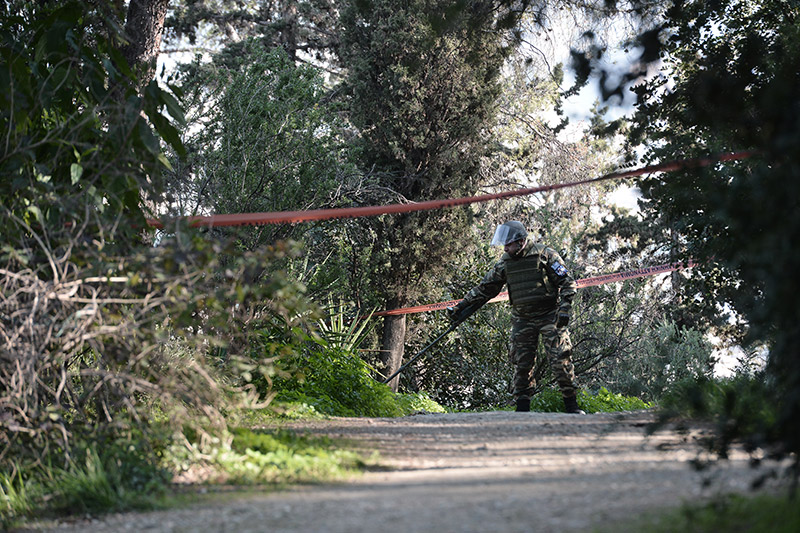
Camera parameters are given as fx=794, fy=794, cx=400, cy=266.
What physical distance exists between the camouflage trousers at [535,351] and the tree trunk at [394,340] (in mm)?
4157

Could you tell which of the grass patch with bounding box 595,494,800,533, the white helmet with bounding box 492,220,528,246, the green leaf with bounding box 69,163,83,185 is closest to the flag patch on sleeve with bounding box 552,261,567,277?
the white helmet with bounding box 492,220,528,246

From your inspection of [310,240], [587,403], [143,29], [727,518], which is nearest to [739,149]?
[587,403]

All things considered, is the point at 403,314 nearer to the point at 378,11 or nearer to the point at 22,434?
the point at 378,11

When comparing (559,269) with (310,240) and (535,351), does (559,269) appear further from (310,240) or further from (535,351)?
(310,240)

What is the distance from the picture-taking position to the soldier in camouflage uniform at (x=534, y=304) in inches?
320

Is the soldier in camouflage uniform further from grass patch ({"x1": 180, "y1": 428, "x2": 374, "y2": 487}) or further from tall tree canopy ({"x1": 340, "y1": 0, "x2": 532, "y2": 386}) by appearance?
grass patch ({"x1": 180, "y1": 428, "x2": 374, "y2": 487})

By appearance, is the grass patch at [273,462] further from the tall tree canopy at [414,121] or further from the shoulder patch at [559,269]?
the tall tree canopy at [414,121]

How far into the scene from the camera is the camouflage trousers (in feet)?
26.7

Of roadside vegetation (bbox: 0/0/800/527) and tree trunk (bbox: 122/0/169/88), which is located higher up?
tree trunk (bbox: 122/0/169/88)

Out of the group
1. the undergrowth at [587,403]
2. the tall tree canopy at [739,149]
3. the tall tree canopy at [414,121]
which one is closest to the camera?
the tall tree canopy at [739,149]

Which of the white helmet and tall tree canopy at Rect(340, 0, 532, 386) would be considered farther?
tall tree canopy at Rect(340, 0, 532, 386)

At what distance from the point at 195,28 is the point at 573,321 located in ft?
47.8

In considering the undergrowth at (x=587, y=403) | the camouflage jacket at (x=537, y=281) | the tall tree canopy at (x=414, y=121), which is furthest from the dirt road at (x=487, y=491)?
the tall tree canopy at (x=414, y=121)

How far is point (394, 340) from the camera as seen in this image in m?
12.4
